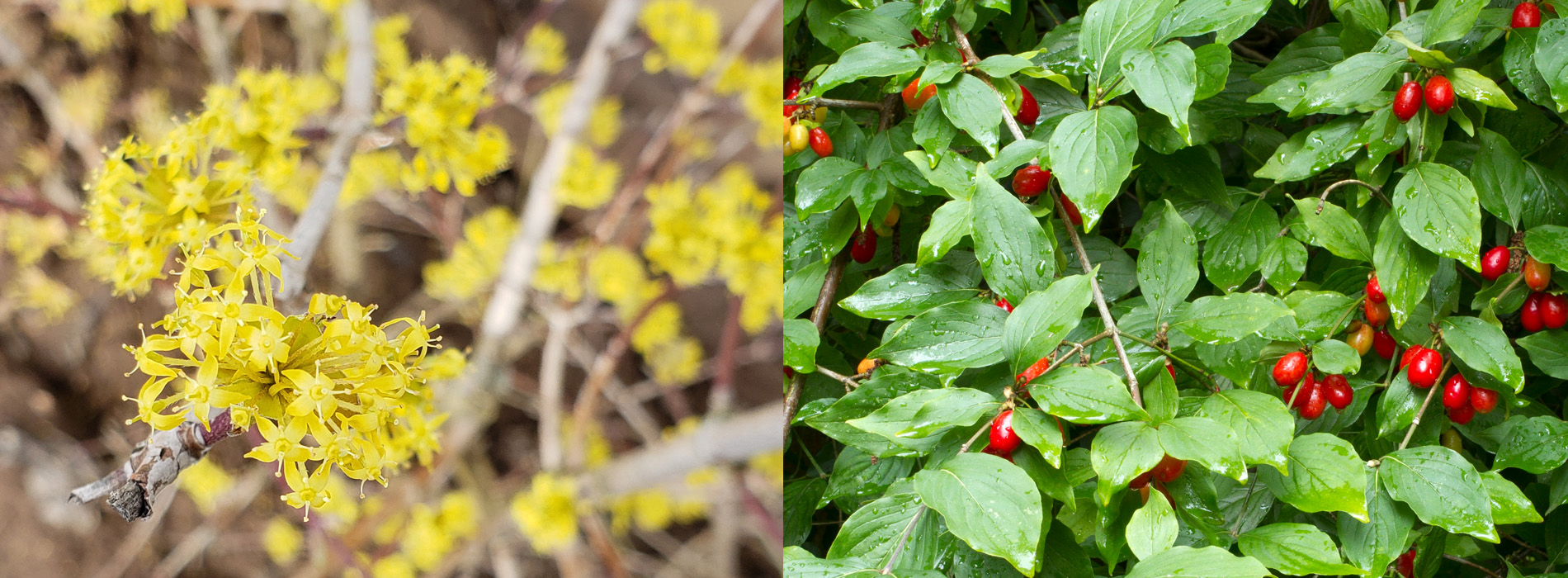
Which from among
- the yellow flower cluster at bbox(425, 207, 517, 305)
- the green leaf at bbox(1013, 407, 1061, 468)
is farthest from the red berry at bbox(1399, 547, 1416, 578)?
the yellow flower cluster at bbox(425, 207, 517, 305)

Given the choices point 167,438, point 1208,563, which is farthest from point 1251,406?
point 167,438

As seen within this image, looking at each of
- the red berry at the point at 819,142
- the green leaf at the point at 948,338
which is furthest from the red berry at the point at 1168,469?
the red berry at the point at 819,142

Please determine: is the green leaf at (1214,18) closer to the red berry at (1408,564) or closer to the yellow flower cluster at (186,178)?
the red berry at (1408,564)

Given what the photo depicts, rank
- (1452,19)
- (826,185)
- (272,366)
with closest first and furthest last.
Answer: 1. (272,366)
2. (1452,19)
3. (826,185)

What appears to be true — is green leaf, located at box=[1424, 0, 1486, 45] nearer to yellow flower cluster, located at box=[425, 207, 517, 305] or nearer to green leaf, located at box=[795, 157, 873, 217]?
green leaf, located at box=[795, 157, 873, 217]

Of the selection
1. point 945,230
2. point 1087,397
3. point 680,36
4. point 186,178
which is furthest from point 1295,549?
point 186,178

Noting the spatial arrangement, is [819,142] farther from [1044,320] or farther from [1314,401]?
[1314,401]
